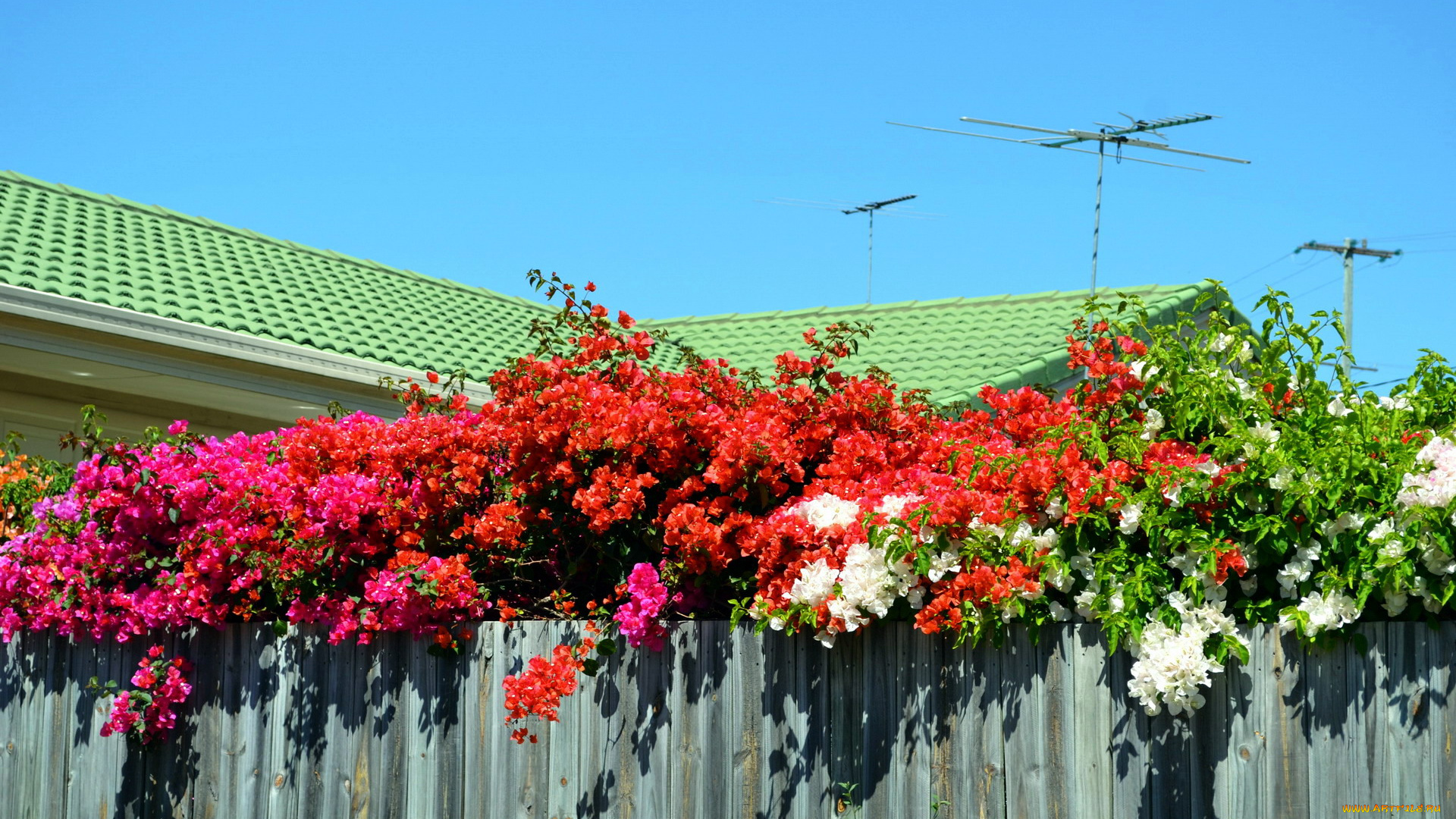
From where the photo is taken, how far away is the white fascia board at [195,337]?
909 centimetres

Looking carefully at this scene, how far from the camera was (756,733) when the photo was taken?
4.79 meters

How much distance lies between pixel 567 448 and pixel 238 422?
762 cm

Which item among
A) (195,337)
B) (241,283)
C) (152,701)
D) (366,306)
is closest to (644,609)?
(152,701)

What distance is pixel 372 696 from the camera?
577 cm

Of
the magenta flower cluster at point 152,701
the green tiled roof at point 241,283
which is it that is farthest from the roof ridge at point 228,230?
the magenta flower cluster at point 152,701

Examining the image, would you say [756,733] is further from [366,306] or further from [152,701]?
[366,306]

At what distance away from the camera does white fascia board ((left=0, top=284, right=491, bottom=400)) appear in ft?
29.8

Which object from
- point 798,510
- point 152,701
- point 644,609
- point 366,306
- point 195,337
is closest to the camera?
point 798,510

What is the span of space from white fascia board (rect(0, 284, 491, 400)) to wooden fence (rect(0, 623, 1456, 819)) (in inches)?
113

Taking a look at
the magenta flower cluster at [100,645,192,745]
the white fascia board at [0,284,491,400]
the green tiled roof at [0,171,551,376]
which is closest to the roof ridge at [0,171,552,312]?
the green tiled roof at [0,171,551,376]

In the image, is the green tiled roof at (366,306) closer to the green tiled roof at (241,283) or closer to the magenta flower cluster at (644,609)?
the green tiled roof at (241,283)

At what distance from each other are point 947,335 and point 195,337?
287 inches

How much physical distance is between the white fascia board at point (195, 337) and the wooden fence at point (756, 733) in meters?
2.86

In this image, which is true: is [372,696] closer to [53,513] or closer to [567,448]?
[567,448]
